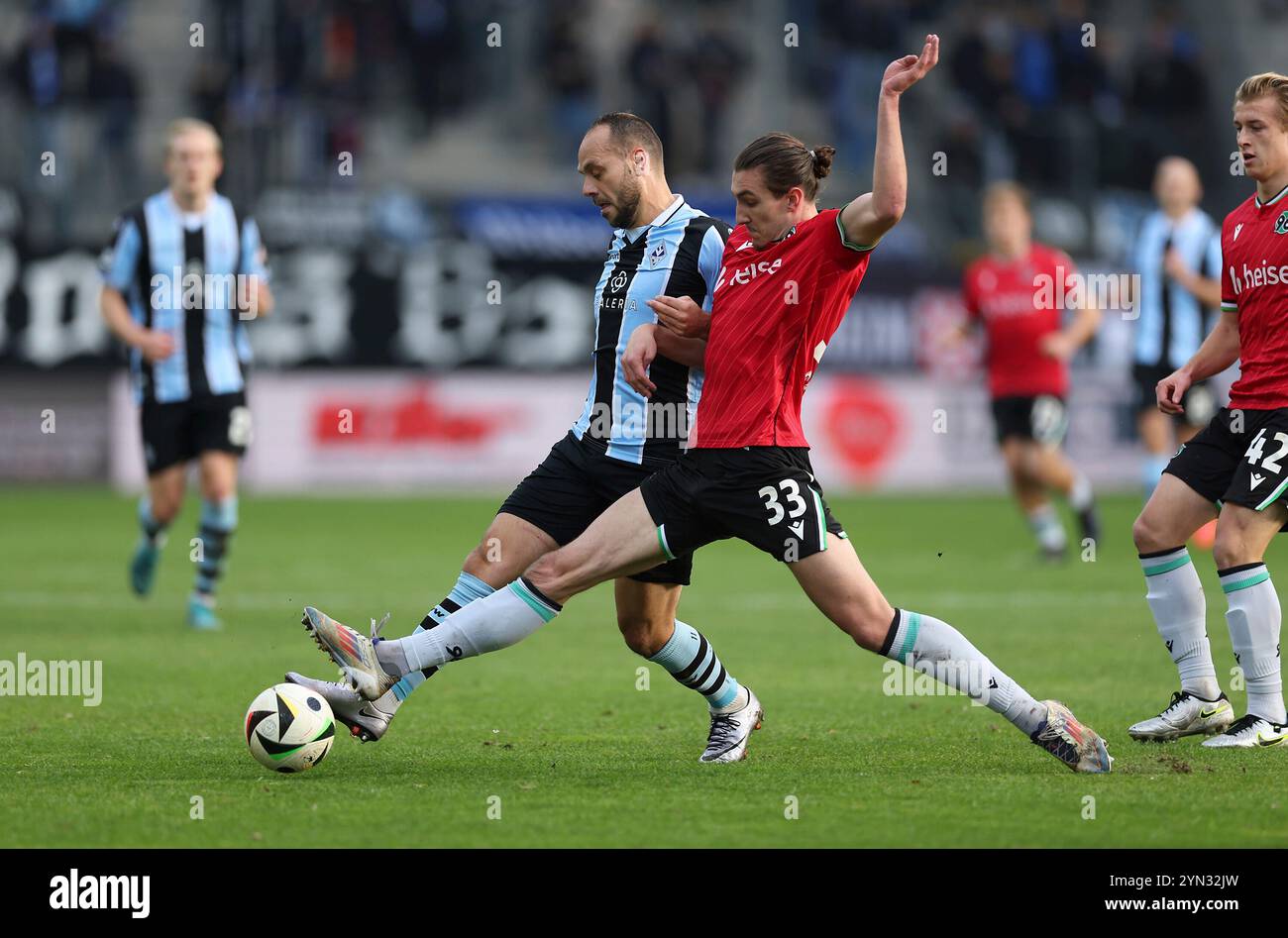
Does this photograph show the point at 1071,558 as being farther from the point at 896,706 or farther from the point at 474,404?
the point at 474,404

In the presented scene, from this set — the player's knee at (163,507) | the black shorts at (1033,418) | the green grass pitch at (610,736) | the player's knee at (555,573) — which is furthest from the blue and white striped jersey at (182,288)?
the black shorts at (1033,418)

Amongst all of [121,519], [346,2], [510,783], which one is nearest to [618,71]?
[346,2]

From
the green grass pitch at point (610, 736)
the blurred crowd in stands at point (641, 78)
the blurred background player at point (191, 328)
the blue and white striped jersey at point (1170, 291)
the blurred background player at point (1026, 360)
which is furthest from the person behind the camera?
the blurred crowd in stands at point (641, 78)

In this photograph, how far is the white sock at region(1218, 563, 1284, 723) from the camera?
21.9ft

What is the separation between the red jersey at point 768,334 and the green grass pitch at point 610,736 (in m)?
1.18

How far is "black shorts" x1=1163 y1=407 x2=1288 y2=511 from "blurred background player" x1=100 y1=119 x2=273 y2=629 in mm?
5739

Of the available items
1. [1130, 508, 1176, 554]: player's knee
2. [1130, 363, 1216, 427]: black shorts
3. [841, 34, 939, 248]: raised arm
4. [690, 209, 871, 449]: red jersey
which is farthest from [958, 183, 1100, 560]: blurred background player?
[841, 34, 939, 248]: raised arm

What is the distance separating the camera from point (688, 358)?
20.4 ft

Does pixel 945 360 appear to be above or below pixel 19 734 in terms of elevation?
above

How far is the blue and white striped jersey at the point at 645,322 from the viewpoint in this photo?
21.1 ft

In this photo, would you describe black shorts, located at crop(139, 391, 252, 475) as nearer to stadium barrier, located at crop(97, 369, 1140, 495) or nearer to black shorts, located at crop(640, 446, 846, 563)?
black shorts, located at crop(640, 446, 846, 563)

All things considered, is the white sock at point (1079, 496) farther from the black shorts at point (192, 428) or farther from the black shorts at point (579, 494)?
the black shorts at point (579, 494)

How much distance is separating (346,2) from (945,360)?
30.7ft

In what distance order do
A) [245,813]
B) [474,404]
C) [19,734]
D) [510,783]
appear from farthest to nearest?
[474,404], [19,734], [510,783], [245,813]
